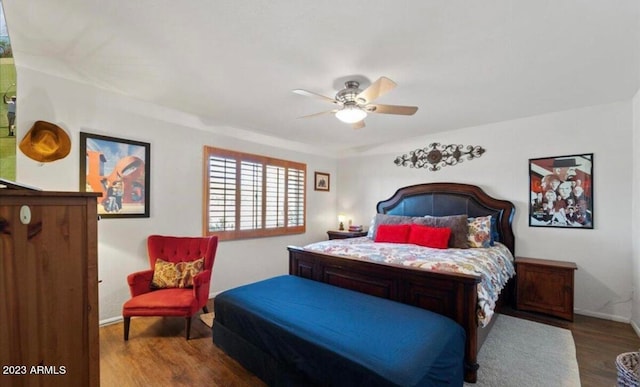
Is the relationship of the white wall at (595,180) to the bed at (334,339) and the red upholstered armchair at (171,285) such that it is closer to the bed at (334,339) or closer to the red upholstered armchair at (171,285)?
the bed at (334,339)

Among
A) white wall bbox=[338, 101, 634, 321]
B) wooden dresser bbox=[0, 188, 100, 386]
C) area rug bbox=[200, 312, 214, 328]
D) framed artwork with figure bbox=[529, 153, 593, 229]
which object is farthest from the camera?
framed artwork with figure bbox=[529, 153, 593, 229]

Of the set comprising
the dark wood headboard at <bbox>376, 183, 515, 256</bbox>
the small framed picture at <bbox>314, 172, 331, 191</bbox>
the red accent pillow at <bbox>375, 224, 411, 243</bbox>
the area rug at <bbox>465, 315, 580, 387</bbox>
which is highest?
the small framed picture at <bbox>314, 172, 331, 191</bbox>

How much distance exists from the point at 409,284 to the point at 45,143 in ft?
11.8

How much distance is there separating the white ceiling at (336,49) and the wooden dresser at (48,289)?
1.38 metres

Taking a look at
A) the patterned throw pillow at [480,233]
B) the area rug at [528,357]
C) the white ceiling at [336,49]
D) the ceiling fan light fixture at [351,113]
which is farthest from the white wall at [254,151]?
the ceiling fan light fixture at [351,113]

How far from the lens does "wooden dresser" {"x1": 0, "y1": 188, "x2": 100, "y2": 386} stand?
2.91ft

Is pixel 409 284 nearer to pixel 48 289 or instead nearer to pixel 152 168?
pixel 48 289

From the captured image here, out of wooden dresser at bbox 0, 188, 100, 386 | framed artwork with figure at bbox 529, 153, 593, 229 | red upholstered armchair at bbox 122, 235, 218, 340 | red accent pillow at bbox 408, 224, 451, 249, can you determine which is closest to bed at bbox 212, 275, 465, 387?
red upholstered armchair at bbox 122, 235, 218, 340

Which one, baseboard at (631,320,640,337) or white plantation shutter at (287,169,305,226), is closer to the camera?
baseboard at (631,320,640,337)

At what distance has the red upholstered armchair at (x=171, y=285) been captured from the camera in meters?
2.54

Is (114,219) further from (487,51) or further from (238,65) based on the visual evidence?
(487,51)

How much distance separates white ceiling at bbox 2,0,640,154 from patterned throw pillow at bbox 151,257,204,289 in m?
1.87

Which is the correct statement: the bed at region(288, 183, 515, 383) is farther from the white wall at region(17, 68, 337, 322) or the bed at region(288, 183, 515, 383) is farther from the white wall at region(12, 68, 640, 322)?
the white wall at region(17, 68, 337, 322)

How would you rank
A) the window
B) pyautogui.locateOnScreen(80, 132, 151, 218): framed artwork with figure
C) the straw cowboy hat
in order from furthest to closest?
the window < pyautogui.locateOnScreen(80, 132, 151, 218): framed artwork with figure < the straw cowboy hat
